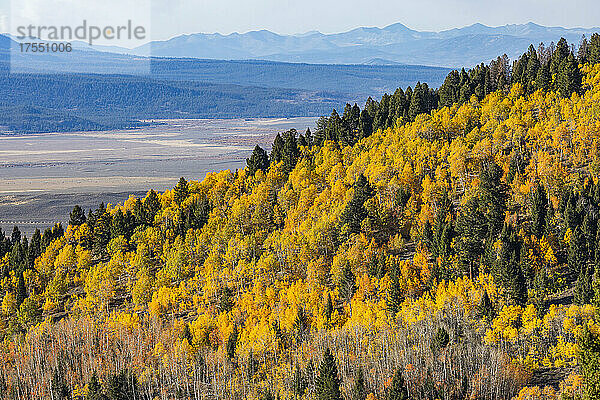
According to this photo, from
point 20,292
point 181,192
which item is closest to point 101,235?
point 20,292

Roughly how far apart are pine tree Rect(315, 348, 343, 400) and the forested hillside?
0.22 metres

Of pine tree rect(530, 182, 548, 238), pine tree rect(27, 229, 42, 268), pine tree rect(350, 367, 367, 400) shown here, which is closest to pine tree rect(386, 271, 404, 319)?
pine tree rect(350, 367, 367, 400)

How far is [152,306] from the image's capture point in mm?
103812

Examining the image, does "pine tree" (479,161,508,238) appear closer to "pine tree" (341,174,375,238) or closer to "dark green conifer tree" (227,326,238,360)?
"pine tree" (341,174,375,238)

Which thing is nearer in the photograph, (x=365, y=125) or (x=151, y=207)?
(x=151, y=207)

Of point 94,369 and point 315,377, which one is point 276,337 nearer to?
point 315,377

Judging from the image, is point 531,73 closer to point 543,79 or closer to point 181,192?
point 543,79

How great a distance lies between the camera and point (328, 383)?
72438mm

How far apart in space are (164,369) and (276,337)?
50.2ft

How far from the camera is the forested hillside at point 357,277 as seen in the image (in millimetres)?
77750

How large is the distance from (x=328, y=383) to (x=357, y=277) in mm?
26657

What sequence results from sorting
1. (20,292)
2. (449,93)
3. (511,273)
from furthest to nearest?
(449,93) < (20,292) < (511,273)

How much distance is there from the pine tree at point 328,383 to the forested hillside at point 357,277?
0.22m

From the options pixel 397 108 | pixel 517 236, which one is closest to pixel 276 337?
pixel 517 236
